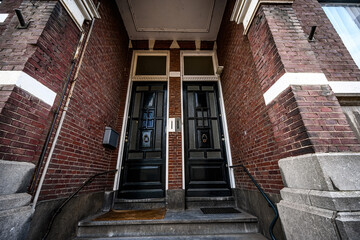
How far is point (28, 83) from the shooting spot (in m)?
1.75

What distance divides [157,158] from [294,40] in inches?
143

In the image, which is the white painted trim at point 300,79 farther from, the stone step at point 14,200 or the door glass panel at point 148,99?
the door glass panel at point 148,99

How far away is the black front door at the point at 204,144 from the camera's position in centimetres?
358

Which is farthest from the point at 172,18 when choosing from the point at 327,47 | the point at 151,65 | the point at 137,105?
the point at 327,47

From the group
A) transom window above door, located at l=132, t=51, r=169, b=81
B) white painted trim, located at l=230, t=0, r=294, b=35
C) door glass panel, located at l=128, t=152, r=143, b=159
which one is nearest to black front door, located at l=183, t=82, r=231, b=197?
transom window above door, located at l=132, t=51, r=169, b=81

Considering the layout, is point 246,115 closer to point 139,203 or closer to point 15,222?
point 139,203

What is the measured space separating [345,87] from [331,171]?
2.01 meters

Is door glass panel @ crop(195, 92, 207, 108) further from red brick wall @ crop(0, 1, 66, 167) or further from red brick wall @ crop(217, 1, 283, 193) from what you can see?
red brick wall @ crop(0, 1, 66, 167)

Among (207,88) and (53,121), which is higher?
(207,88)

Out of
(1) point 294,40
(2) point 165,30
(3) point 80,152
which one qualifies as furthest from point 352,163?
(2) point 165,30

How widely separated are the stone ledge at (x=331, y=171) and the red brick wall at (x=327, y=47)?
1820 millimetres

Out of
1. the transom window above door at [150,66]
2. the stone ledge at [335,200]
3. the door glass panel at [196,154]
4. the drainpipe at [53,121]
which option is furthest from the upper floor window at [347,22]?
the drainpipe at [53,121]

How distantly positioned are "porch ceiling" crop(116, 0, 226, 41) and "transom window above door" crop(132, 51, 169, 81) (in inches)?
26.2

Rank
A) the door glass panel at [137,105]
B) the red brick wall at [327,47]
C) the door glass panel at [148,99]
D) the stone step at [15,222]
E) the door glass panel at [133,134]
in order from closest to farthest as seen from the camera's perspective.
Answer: the stone step at [15,222] < the red brick wall at [327,47] < the door glass panel at [133,134] < the door glass panel at [137,105] < the door glass panel at [148,99]
